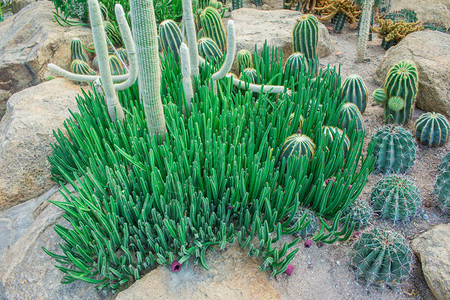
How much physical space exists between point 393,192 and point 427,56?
1728 mm

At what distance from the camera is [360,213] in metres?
1.95

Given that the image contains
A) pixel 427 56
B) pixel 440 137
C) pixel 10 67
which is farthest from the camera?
pixel 10 67

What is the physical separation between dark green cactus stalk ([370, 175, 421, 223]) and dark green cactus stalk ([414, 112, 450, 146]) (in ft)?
2.36

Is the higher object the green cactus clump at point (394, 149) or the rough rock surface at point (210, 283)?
the green cactus clump at point (394, 149)

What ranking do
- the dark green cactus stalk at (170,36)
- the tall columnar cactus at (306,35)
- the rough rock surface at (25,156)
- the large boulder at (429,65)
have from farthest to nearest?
the dark green cactus stalk at (170,36) < the tall columnar cactus at (306,35) < the large boulder at (429,65) < the rough rock surface at (25,156)

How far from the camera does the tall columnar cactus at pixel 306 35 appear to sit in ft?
10.5

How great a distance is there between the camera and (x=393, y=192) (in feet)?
6.44

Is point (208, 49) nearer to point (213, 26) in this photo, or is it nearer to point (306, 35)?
point (213, 26)

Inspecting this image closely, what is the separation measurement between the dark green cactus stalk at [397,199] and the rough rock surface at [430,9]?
12.3ft

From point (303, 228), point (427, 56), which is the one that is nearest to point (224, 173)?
point (303, 228)

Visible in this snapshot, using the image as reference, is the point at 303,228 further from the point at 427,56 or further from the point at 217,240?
the point at 427,56

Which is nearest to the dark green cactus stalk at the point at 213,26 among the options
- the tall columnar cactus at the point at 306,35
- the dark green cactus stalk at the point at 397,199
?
the tall columnar cactus at the point at 306,35

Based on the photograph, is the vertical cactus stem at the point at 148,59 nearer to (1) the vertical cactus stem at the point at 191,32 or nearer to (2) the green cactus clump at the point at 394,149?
(1) the vertical cactus stem at the point at 191,32

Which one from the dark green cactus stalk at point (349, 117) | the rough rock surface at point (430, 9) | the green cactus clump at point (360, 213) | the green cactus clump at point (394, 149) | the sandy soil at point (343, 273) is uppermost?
the rough rock surface at point (430, 9)
